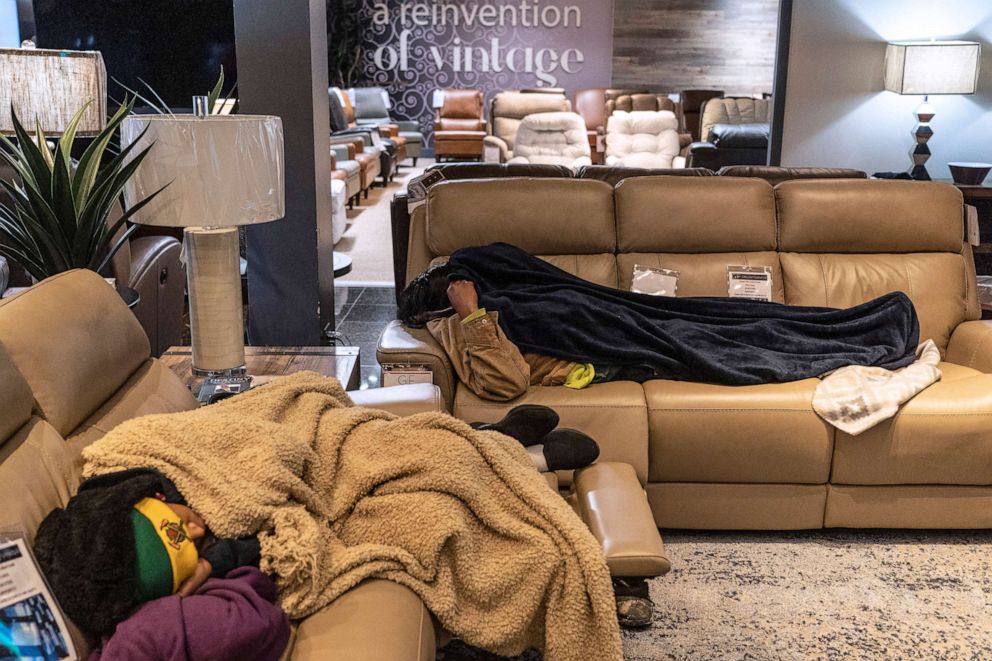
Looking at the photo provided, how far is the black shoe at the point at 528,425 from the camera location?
2.23 m

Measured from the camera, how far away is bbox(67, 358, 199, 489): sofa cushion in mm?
1628

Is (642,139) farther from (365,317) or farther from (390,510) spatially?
(390,510)

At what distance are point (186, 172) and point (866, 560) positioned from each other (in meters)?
2.06

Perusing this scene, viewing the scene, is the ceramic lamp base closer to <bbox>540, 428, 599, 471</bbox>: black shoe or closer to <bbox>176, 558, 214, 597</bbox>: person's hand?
<bbox>540, 428, 599, 471</bbox>: black shoe

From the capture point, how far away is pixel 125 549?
130 cm

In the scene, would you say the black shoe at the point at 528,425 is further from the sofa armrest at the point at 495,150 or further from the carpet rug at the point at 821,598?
the sofa armrest at the point at 495,150

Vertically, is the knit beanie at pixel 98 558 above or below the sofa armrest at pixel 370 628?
above

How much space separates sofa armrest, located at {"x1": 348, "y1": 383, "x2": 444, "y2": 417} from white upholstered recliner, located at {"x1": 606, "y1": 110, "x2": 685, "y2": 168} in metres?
6.39

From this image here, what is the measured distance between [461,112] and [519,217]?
8.33 metres

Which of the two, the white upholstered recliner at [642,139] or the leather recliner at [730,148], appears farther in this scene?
the white upholstered recliner at [642,139]

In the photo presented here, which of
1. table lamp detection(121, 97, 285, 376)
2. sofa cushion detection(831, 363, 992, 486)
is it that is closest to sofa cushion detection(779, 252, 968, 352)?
sofa cushion detection(831, 363, 992, 486)

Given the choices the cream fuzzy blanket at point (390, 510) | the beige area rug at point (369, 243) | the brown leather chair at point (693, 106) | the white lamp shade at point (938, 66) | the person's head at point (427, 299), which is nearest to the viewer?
the cream fuzzy blanket at point (390, 510)

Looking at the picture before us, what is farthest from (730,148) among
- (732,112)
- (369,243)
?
(369,243)

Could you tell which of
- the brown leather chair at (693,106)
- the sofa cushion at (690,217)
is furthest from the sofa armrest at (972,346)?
the brown leather chair at (693,106)
